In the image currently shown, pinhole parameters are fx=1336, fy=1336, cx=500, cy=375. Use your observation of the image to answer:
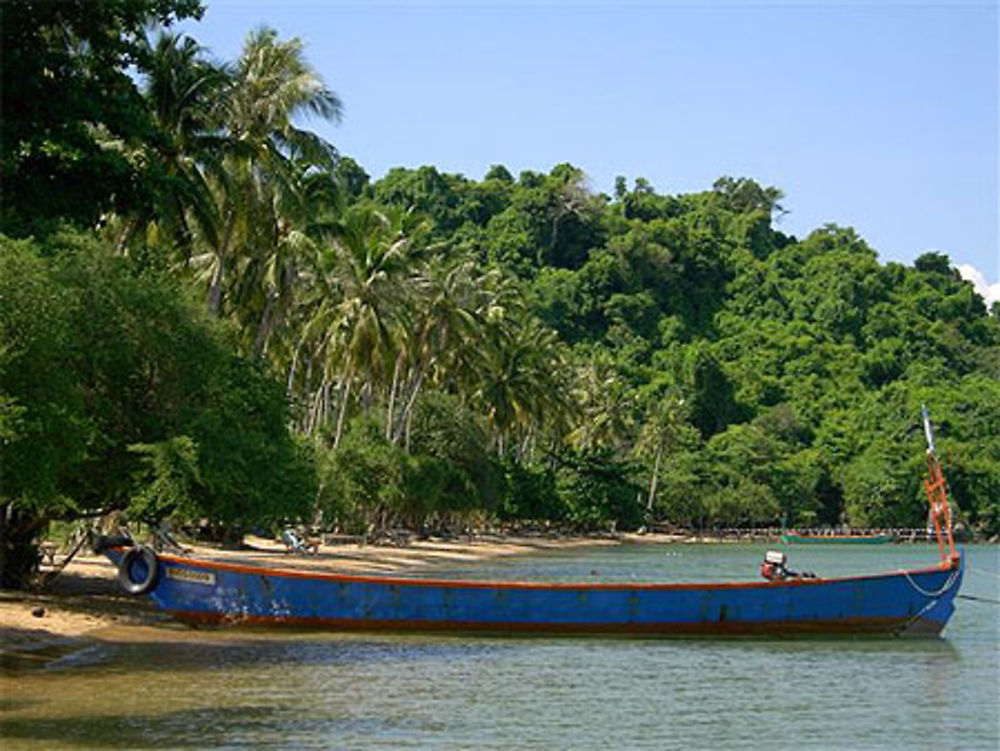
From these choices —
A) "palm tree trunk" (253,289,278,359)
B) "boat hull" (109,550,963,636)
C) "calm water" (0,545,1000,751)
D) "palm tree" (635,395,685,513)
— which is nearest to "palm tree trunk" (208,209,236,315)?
"palm tree trunk" (253,289,278,359)

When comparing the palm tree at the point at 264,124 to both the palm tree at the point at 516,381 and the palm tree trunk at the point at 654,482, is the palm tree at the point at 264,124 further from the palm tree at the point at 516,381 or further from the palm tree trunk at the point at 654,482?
the palm tree trunk at the point at 654,482

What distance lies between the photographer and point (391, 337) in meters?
51.4

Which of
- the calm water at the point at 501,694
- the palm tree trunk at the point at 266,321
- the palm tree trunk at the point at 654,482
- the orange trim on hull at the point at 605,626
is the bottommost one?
the calm water at the point at 501,694

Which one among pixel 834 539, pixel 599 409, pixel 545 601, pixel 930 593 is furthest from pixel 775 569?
pixel 834 539

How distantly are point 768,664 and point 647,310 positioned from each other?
127085 millimetres

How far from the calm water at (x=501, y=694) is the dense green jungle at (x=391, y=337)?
10.1ft

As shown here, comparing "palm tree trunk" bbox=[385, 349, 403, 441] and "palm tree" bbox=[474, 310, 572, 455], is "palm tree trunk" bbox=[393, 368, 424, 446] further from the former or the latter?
"palm tree" bbox=[474, 310, 572, 455]

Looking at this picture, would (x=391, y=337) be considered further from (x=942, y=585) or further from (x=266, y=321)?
(x=942, y=585)

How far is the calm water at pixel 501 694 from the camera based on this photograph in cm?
1608

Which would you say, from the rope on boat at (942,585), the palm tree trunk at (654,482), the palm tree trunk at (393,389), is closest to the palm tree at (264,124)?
the rope on boat at (942,585)

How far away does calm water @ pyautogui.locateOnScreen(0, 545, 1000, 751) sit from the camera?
16078mm

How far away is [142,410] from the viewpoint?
79.4ft

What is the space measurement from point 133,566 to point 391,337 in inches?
1088

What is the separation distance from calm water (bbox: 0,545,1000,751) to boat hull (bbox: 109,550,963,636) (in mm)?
442
